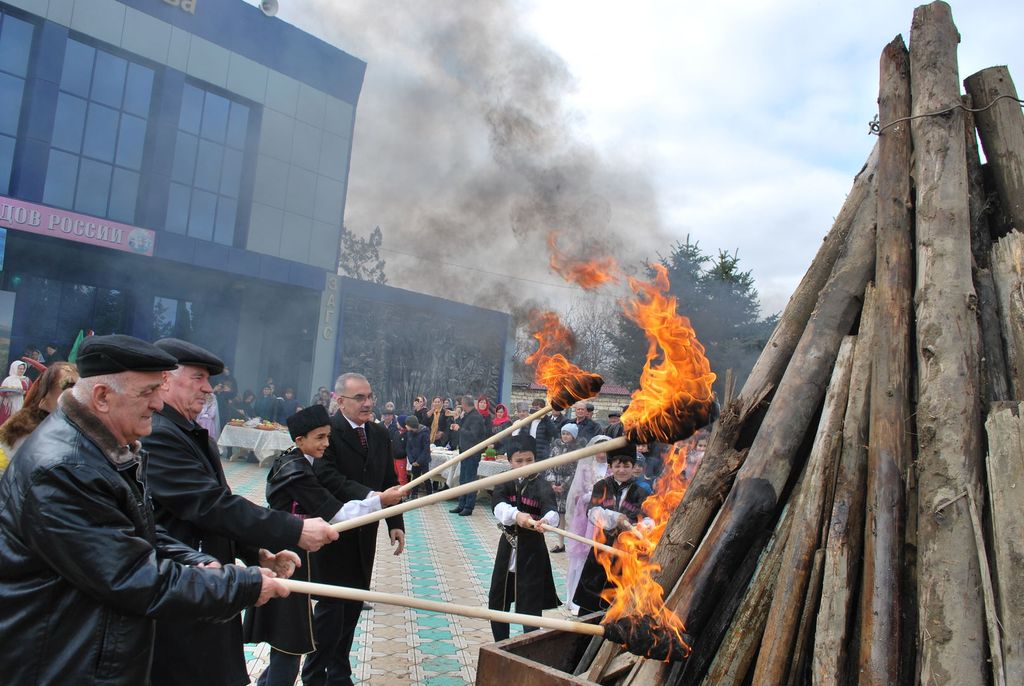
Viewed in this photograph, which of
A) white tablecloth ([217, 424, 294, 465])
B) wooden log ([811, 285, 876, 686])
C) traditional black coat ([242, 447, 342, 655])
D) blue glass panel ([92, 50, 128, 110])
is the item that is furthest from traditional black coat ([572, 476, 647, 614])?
blue glass panel ([92, 50, 128, 110])

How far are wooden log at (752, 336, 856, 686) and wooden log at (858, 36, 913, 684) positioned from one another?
15 centimetres

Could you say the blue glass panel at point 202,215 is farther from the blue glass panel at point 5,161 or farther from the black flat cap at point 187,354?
the black flat cap at point 187,354

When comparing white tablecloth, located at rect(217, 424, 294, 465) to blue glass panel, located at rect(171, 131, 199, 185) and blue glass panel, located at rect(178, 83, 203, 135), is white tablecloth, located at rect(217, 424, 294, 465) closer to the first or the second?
blue glass panel, located at rect(171, 131, 199, 185)

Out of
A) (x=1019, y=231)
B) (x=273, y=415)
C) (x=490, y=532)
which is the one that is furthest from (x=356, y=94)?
(x=1019, y=231)

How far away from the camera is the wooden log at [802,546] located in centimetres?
250

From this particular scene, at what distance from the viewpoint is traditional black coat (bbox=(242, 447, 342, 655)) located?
3951 millimetres

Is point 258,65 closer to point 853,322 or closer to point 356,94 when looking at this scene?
point 356,94

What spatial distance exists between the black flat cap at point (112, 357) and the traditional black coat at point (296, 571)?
4.91 feet

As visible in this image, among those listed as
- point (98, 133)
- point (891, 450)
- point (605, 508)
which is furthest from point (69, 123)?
point (891, 450)

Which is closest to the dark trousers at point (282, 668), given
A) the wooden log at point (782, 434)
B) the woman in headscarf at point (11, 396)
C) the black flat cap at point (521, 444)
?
the black flat cap at point (521, 444)

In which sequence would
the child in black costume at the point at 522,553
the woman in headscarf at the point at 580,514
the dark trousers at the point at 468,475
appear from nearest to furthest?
the child in black costume at the point at 522,553, the woman in headscarf at the point at 580,514, the dark trousers at the point at 468,475

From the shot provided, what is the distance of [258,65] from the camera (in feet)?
67.5

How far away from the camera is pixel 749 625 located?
266 centimetres

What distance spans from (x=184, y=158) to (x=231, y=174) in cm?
131
